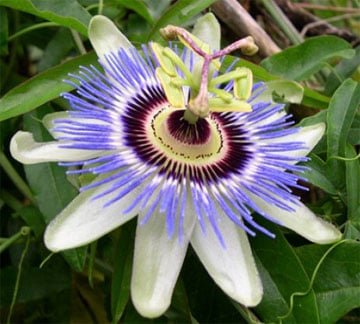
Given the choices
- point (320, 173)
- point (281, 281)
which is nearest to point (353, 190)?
point (320, 173)

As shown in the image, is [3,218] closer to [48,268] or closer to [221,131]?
[48,268]

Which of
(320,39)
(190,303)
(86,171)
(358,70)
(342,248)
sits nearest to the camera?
(86,171)

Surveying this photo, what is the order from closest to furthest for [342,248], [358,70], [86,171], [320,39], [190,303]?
[86,171], [342,248], [190,303], [320,39], [358,70]

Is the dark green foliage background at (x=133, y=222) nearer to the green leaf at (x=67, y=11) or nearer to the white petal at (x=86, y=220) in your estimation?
the green leaf at (x=67, y=11)

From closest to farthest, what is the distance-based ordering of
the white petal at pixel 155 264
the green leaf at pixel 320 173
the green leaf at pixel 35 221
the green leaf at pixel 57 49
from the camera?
the white petal at pixel 155 264, the green leaf at pixel 320 173, the green leaf at pixel 35 221, the green leaf at pixel 57 49

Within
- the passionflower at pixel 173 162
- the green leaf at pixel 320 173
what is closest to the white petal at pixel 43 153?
the passionflower at pixel 173 162

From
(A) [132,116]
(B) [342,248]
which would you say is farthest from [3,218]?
(B) [342,248]
